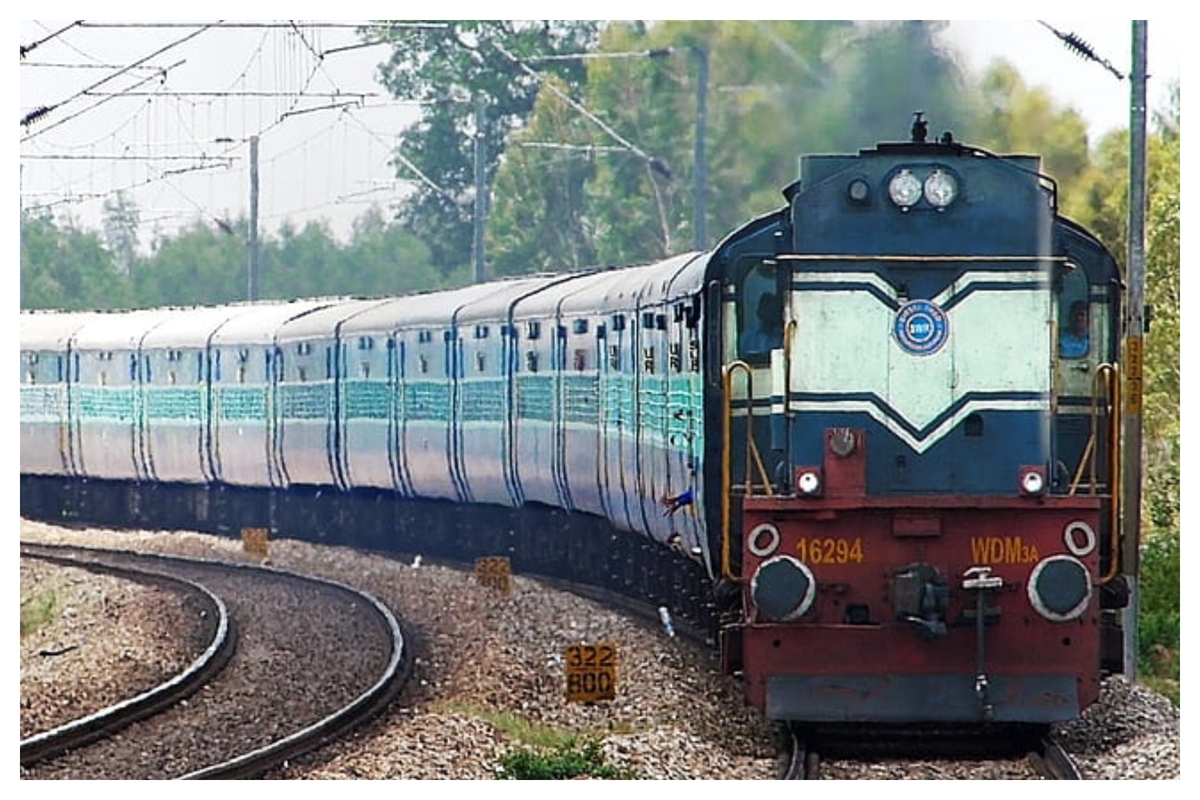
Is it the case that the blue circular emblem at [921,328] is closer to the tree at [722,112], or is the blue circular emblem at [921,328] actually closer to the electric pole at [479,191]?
the tree at [722,112]

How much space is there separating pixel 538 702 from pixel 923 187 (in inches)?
151

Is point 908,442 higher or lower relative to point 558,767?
higher

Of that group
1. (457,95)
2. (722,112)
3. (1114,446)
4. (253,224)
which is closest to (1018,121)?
(722,112)

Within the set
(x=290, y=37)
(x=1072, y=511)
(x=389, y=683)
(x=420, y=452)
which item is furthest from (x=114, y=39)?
(x=420, y=452)

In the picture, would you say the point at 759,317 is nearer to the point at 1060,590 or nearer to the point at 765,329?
the point at 765,329

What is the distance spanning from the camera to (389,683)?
15.7 m

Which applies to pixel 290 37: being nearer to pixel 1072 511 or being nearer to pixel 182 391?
pixel 1072 511

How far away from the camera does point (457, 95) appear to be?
20.6 meters

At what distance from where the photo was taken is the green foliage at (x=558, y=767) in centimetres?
1353

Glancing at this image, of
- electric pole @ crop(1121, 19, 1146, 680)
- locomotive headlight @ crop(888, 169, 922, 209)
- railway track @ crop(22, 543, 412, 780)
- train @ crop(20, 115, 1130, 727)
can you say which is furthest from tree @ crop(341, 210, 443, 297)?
locomotive headlight @ crop(888, 169, 922, 209)

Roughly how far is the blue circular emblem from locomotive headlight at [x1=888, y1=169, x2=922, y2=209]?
56 centimetres

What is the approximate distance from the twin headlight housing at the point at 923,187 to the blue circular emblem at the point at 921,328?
21.8 inches

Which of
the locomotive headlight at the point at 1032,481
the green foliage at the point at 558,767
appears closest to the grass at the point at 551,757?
the green foliage at the point at 558,767

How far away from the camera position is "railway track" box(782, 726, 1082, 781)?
13.7 m
